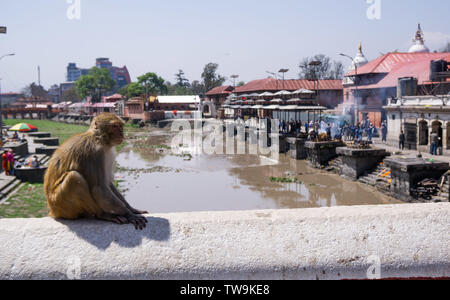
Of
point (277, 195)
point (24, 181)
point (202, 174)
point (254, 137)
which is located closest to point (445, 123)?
point (277, 195)

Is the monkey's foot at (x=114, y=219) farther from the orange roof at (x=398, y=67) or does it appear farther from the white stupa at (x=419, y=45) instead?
the white stupa at (x=419, y=45)

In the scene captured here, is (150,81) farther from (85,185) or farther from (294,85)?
(85,185)

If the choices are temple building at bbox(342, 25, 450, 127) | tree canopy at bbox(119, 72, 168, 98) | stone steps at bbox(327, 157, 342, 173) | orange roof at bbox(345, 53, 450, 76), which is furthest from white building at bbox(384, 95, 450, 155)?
tree canopy at bbox(119, 72, 168, 98)

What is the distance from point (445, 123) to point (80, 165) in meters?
19.2

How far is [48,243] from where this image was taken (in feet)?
8.11

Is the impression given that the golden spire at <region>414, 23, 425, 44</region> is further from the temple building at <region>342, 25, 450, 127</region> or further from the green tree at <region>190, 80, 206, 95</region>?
the green tree at <region>190, 80, 206, 95</region>

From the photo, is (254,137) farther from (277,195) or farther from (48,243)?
(48,243)

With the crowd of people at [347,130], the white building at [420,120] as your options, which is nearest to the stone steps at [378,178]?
the white building at [420,120]

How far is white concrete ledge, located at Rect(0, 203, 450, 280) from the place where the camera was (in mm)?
2422

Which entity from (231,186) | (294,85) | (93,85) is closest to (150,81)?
(93,85)

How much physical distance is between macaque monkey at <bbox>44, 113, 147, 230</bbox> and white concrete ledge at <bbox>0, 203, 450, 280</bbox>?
109 mm
